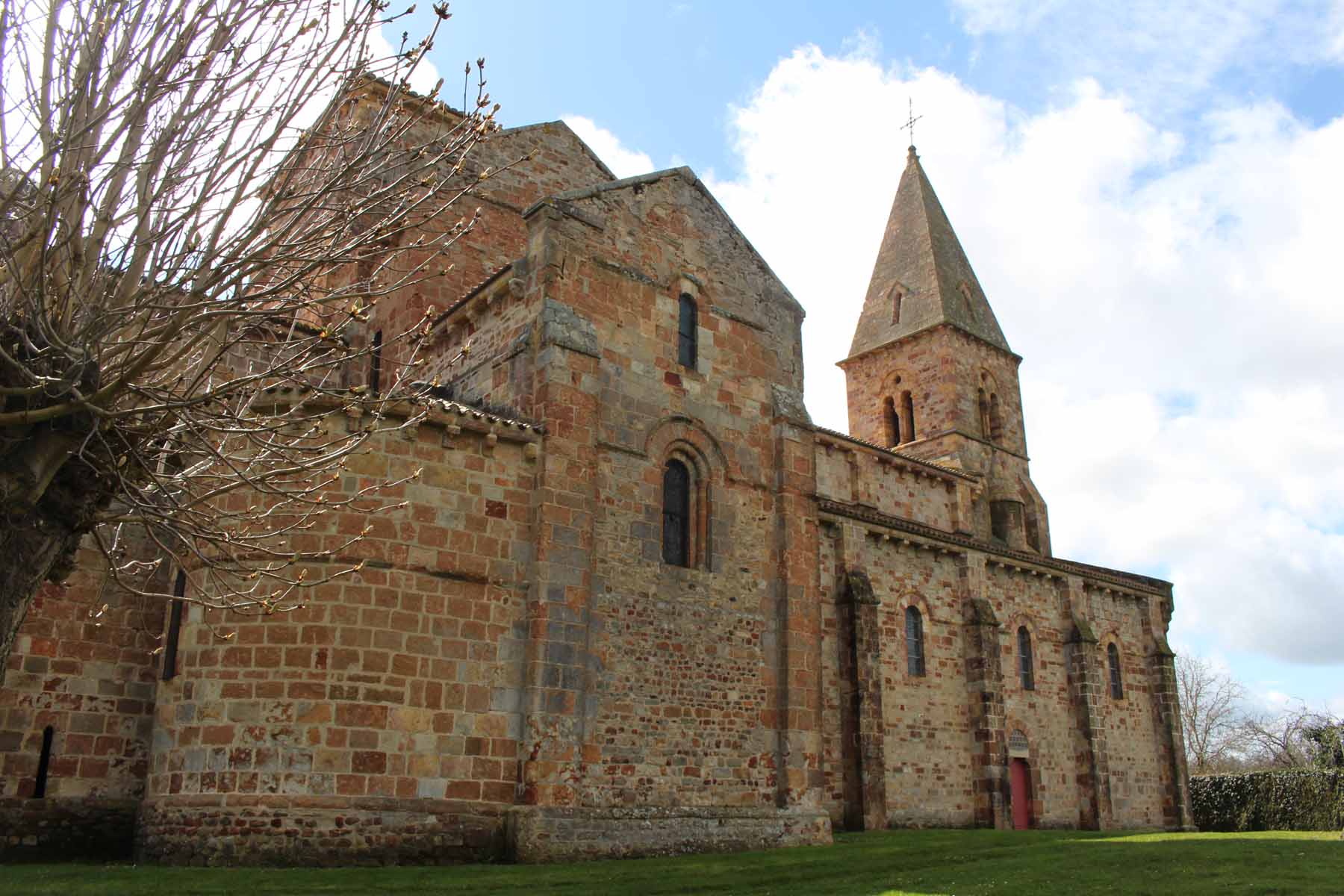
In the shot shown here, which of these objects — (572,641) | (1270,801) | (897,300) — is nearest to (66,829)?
(572,641)


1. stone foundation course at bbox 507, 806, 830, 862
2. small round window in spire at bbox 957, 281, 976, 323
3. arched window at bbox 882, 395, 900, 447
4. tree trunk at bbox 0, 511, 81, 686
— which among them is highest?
small round window in spire at bbox 957, 281, 976, 323

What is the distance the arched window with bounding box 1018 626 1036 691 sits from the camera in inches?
1069

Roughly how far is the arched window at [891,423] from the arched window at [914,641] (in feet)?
45.0

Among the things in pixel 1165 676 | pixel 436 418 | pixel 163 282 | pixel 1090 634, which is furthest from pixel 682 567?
pixel 1165 676

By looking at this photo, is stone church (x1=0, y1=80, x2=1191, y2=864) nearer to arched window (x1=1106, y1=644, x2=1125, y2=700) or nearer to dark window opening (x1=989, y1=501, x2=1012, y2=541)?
arched window (x1=1106, y1=644, x2=1125, y2=700)

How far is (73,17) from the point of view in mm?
7332

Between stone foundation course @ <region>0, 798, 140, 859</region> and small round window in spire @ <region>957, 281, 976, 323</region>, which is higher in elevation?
small round window in spire @ <region>957, 281, 976, 323</region>

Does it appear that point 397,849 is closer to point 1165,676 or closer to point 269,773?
point 269,773

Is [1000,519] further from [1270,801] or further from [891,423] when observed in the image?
[1270,801]

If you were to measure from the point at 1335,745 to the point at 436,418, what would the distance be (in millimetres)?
25892

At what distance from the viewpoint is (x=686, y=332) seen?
18.6 metres

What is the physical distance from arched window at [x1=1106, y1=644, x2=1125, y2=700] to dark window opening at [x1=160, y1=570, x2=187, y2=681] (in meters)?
25.2

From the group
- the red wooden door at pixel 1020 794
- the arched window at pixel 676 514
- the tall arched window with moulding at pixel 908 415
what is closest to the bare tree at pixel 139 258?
the arched window at pixel 676 514

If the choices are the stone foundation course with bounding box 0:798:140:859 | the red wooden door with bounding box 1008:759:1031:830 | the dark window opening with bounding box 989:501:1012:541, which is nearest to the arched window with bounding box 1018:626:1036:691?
the red wooden door with bounding box 1008:759:1031:830
